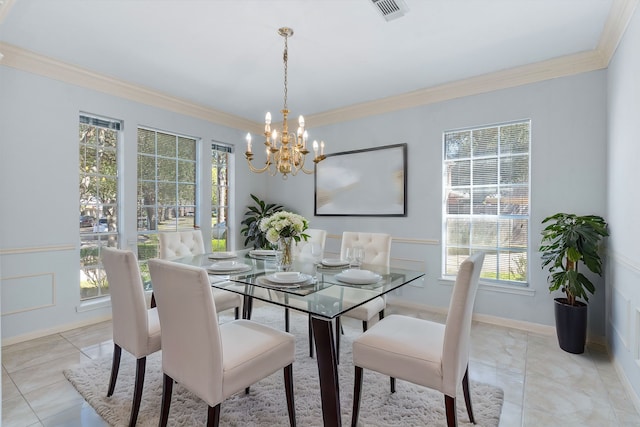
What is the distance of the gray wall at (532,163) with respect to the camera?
9.80 ft

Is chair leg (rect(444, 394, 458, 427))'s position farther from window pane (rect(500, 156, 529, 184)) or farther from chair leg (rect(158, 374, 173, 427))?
window pane (rect(500, 156, 529, 184))

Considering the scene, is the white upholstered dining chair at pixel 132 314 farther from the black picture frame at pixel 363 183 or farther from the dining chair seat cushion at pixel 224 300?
the black picture frame at pixel 363 183

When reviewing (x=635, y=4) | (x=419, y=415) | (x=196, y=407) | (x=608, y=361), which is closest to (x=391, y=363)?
(x=419, y=415)

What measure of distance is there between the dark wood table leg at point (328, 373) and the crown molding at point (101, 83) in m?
3.49

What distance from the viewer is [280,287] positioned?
1.97 m

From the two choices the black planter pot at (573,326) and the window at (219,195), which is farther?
the window at (219,195)

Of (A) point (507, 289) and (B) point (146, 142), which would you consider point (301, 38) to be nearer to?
(B) point (146, 142)

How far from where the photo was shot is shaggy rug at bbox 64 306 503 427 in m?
1.90

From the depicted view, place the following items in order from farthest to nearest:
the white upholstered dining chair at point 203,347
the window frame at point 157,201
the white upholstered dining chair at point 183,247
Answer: the window frame at point 157,201 < the white upholstered dining chair at point 183,247 < the white upholstered dining chair at point 203,347

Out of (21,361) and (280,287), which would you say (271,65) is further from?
(21,361)

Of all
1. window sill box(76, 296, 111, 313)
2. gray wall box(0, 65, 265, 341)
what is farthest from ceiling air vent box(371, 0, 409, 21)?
window sill box(76, 296, 111, 313)

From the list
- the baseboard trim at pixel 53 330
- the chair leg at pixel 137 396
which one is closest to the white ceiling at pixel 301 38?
the chair leg at pixel 137 396

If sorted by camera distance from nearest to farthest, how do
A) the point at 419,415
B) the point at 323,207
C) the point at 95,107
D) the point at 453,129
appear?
1. the point at 419,415
2. the point at 95,107
3. the point at 453,129
4. the point at 323,207

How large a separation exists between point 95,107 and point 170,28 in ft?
5.15
